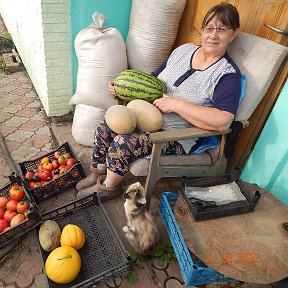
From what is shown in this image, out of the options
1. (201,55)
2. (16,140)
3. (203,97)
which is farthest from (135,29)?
(16,140)

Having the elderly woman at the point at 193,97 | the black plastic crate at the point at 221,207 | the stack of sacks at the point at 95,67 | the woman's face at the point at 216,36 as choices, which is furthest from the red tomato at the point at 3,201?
the woman's face at the point at 216,36

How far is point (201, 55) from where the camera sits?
8.59 ft

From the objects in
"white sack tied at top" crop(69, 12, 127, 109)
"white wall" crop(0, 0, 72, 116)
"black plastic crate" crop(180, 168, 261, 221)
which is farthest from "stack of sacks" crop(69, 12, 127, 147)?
"black plastic crate" crop(180, 168, 261, 221)

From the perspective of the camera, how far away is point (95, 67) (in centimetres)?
323

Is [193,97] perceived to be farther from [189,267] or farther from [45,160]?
[45,160]

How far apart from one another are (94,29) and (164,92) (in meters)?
1.20

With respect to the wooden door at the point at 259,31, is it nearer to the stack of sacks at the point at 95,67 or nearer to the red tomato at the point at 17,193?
the stack of sacks at the point at 95,67

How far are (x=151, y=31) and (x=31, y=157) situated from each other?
210cm

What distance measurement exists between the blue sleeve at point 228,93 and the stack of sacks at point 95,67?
141 centimetres

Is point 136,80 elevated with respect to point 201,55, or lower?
lower

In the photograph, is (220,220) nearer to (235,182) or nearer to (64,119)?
(235,182)

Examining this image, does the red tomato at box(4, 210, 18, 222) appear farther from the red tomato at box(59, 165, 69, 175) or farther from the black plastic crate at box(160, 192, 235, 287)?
the black plastic crate at box(160, 192, 235, 287)

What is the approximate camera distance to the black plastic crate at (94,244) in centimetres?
214

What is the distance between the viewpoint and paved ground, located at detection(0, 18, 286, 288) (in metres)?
2.30
